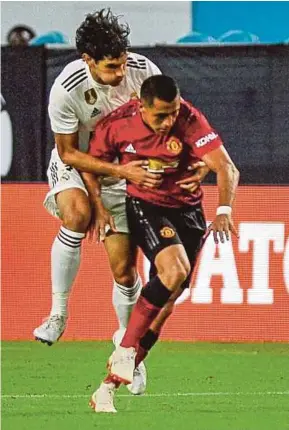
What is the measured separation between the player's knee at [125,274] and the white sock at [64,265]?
0.83ft

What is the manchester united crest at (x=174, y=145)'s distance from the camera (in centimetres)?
838

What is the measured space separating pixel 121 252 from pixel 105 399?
1062 mm

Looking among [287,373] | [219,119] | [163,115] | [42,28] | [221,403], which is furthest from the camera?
[42,28]

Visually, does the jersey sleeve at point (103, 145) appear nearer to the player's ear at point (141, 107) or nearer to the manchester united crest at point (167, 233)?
the player's ear at point (141, 107)

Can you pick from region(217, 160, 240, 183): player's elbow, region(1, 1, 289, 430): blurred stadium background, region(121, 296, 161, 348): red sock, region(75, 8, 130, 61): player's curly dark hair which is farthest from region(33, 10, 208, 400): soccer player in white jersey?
region(1, 1, 289, 430): blurred stadium background

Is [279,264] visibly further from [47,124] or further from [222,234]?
[222,234]

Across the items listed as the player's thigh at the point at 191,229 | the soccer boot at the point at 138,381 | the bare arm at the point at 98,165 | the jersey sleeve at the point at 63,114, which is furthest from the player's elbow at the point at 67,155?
the soccer boot at the point at 138,381

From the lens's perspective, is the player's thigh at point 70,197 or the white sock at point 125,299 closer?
the player's thigh at point 70,197

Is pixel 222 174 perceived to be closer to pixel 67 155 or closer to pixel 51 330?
pixel 67 155

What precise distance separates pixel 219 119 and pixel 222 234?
202 inches

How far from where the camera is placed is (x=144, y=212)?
8.50 metres

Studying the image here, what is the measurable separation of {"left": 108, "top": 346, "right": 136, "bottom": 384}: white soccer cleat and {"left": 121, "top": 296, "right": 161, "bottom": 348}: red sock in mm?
43

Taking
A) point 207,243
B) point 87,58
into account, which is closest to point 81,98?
point 87,58

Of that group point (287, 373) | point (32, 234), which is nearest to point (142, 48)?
point (32, 234)
